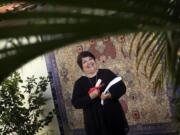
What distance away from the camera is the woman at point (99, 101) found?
4141 millimetres

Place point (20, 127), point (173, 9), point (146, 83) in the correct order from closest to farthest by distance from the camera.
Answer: point (173, 9), point (146, 83), point (20, 127)

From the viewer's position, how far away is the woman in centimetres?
414

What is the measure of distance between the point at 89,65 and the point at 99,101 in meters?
0.36

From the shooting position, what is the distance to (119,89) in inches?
165

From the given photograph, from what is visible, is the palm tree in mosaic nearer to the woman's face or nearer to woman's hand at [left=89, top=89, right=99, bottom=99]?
woman's hand at [left=89, top=89, right=99, bottom=99]

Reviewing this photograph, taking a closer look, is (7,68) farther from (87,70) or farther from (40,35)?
(87,70)

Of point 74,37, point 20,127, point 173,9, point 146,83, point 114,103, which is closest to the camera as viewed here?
point 74,37

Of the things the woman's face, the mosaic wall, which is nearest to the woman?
the woman's face

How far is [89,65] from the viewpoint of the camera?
4.30 meters

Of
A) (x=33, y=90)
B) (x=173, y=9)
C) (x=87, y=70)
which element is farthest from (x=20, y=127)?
(x=173, y=9)

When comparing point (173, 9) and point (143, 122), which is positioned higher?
point (173, 9)

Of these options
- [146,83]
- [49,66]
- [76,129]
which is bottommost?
[76,129]

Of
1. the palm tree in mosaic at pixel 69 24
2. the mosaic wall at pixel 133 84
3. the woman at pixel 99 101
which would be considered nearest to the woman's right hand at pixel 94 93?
the woman at pixel 99 101

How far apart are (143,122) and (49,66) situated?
4.23ft
